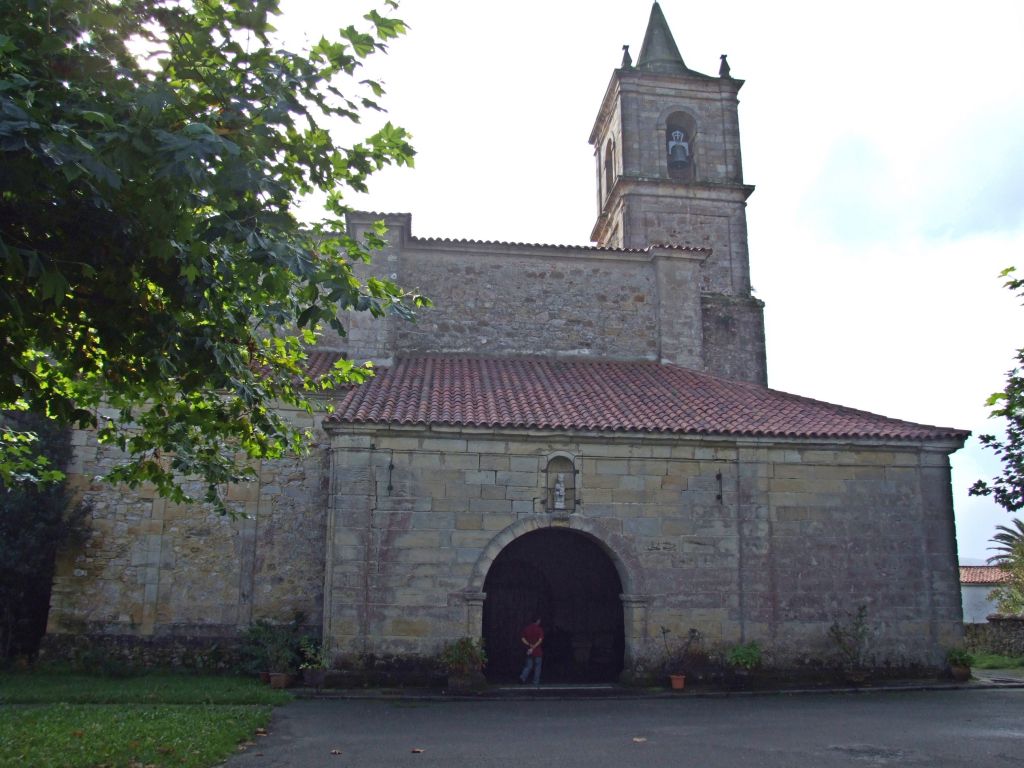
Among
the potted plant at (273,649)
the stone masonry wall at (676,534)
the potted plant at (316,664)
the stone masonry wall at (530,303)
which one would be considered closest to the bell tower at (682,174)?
the stone masonry wall at (530,303)

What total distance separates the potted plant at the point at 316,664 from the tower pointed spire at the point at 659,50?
18.2 metres

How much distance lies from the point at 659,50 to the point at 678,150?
12.3 feet

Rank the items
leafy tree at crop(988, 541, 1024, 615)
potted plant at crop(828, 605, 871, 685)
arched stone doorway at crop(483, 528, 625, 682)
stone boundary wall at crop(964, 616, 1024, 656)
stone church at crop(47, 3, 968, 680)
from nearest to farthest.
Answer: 1. stone church at crop(47, 3, 968, 680)
2. potted plant at crop(828, 605, 871, 685)
3. arched stone doorway at crop(483, 528, 625, 682)
4. stone boundary wall at crop(964, 616, 1024, 656)
5. leafy tree at crop(988, 541, 1024, 615)

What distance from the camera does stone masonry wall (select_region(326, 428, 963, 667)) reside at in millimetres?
13141

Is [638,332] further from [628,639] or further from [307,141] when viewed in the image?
[307,141]

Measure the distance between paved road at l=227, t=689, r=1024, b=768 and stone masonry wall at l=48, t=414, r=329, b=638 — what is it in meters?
3.38

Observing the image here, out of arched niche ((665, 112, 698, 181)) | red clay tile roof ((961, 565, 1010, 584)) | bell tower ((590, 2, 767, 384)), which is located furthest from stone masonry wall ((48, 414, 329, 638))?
red clay tile roof ((961, 565, 1010, 584))

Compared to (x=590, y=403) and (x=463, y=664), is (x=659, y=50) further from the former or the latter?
(x=463, y=664)

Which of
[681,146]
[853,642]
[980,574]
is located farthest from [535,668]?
[980,574]

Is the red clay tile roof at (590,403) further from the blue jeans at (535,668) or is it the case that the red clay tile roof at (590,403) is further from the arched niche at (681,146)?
the arched niche at (681,146)

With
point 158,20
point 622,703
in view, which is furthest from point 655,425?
point 158,20

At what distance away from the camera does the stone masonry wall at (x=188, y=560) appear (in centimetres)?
1444

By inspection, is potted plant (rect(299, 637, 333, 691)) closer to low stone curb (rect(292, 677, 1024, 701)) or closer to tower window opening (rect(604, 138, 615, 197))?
low stone curb (rect(292, 677, 1024, 701))

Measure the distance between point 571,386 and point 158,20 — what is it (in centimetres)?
1123
